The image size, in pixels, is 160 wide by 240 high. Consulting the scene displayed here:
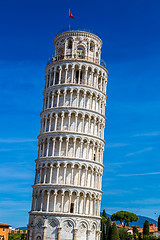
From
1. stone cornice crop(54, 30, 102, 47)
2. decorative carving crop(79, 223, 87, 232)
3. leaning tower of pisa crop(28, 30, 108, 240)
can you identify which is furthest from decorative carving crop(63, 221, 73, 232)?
stone cornice crop(54, 30, 102, 47)

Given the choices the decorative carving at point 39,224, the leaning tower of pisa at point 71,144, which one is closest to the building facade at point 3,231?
the leaning tower of pisa at point 71,144

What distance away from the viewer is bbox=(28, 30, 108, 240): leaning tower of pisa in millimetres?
47344

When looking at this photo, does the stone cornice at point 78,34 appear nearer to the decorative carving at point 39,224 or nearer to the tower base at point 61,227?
the tower base at point 61,227

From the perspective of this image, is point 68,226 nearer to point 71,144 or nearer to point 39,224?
point 39,224

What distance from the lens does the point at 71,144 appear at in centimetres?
5016

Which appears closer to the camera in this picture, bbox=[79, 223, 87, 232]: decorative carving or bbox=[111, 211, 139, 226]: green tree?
bbox=[79, 223, 87, 232]: decorative carving

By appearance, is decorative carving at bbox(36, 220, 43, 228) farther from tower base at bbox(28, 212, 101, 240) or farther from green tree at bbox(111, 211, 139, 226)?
green tree at bbox(111, 211, 139, 226)

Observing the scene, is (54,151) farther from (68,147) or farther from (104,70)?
(104,70)

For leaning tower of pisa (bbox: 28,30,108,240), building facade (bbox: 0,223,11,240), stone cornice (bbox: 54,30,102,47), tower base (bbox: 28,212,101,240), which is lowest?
building facade (bbox: 0,223,11,240)

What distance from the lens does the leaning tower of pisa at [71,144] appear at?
155 ft

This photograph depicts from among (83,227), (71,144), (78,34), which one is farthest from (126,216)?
(78,34)

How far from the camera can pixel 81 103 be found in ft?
171

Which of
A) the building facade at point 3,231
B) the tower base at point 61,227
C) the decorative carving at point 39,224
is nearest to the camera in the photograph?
the tower base at point 61,227

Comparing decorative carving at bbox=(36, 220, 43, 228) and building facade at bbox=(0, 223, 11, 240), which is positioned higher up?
decorative carving at bbox=(36, 220, 43, 228)
